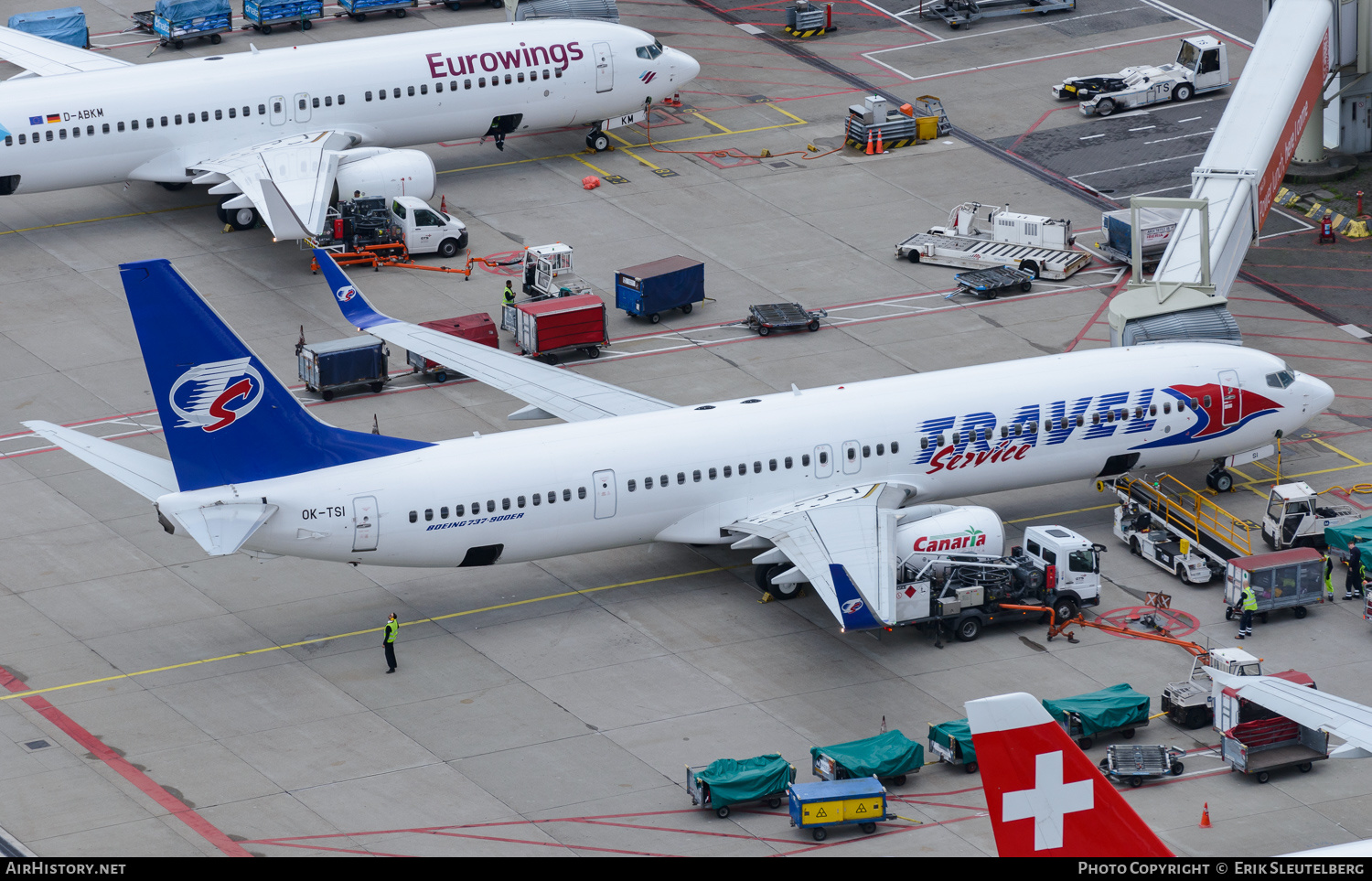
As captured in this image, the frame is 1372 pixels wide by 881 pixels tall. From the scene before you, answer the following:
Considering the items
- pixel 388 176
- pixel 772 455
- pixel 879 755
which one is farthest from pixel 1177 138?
pixel 879 755

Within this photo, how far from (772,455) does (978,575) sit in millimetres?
6295

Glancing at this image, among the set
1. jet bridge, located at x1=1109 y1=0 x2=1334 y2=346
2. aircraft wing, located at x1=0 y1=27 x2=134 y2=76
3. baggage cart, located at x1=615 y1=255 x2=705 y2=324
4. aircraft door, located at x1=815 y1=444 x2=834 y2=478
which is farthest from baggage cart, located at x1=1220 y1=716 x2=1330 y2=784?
aircraft wing, located at x1=0 y1=27 x2=134 y2=76

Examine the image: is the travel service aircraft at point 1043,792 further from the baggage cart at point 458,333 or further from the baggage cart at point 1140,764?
the baggage cart at point 458,333

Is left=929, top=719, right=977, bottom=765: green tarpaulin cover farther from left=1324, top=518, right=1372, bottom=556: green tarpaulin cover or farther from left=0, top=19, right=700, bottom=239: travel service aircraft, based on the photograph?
left=0, top=19, right=700, bottom=239: travel service aircraft

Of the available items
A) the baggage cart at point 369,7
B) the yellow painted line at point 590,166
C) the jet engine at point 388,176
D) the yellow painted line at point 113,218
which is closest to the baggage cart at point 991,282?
the yellow painted line at point 590,166

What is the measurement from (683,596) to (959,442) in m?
8.62

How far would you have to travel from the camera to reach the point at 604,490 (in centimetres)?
4925

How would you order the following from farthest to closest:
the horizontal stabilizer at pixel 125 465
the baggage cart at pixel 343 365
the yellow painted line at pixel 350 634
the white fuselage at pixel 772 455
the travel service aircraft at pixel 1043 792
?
the baggage cart at pixel 343 365 < the white fuselage at pixel 772 455 < the yellow painted line at pixel 350 634 < the horizontal stabilizer at pixel 125 465 < the travel service aircraft at pixel 1043 792

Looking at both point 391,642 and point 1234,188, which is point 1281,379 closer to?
point 1234,188

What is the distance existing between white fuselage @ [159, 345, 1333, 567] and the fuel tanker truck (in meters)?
2.99

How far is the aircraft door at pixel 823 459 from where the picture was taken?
51.0 meters

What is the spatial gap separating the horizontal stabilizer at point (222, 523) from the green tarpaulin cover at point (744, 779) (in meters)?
12.4

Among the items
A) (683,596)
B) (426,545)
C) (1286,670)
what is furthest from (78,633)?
(1286,670)
